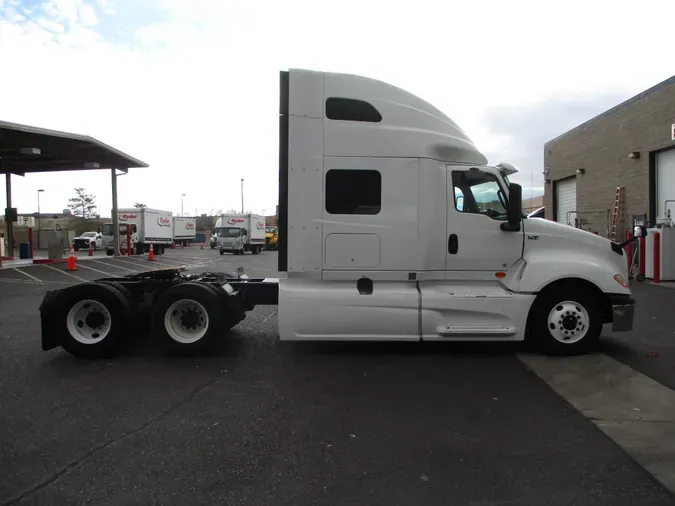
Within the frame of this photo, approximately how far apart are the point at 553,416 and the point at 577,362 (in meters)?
1.93

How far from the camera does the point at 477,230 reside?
6242 millimetres

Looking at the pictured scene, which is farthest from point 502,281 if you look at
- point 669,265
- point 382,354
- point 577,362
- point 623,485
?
point 669,265

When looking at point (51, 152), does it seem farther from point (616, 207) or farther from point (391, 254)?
point (616, 207)

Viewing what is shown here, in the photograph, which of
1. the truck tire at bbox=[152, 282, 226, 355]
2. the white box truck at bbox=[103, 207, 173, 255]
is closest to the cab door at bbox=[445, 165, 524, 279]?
the truck tire at bbox=[152, 282, 226, 355]

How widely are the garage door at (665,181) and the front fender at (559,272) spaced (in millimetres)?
12092

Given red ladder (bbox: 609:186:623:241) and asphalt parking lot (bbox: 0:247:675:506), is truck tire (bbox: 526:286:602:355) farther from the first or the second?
red ladder (bbox: 609:186:623:241)

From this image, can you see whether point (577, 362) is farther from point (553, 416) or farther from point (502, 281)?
point (553, 416)

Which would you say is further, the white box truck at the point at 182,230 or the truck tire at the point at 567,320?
the white box truck at the point at 182,230

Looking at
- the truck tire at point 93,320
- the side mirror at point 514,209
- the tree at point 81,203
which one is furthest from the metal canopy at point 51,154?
the tree at point 81,203

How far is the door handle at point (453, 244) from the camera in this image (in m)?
6.21

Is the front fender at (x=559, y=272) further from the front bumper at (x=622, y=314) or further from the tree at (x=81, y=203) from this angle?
the tree at (x=81, y=203)

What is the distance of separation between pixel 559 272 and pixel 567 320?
647 mm

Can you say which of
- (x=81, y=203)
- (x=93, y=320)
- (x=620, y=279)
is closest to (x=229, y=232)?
(x=93, y=320)

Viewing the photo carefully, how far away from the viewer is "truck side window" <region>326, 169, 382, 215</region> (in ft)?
20.0
